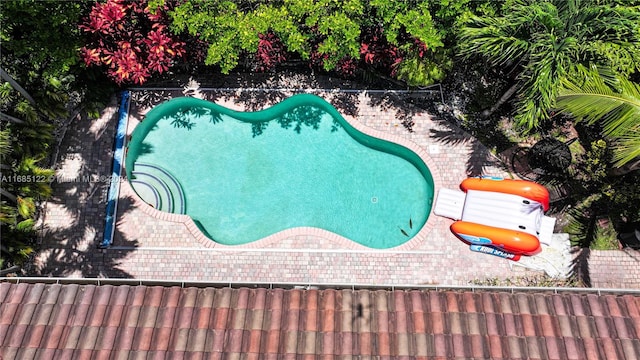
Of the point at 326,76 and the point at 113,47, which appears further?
the point at 326,76

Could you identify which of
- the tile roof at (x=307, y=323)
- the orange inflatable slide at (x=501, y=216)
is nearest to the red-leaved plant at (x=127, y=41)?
the tile roof at (x=307, y=323)

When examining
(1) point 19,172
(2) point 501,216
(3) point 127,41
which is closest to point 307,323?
(2) point 501,216

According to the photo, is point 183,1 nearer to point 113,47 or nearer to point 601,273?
point 113,47

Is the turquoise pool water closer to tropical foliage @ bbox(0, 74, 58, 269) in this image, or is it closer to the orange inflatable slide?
the orange inflatable slide

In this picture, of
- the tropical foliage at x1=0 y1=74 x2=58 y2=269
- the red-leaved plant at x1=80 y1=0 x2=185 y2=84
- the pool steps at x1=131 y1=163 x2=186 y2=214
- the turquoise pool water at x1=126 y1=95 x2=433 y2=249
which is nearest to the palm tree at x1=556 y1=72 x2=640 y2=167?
the turquoise pool water at x1=126 y1=95 x2=433 y2=249

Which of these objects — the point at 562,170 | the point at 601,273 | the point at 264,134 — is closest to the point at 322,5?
the point at 264,134

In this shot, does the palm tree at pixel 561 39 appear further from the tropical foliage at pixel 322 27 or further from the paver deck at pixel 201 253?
the paver deck at pixel 201 253

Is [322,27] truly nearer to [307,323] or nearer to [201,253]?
[201,253]
